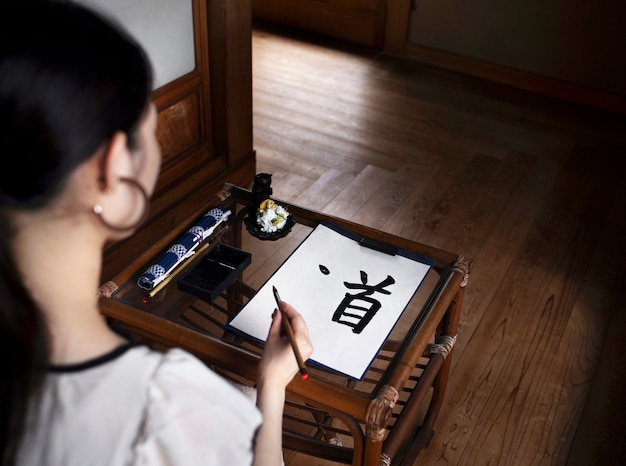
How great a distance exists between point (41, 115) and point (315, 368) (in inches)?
26.9

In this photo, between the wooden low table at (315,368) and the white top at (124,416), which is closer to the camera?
the white top at (124,416)

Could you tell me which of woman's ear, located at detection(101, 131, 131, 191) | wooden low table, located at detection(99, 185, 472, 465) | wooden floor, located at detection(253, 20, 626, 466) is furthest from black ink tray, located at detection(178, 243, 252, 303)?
woman's ear, located at detection(101, 131, 131, 191)

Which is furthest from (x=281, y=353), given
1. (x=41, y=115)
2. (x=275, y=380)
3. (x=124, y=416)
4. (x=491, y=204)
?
(x=491, y=204)

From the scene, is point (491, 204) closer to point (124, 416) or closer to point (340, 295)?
point (340, 295)

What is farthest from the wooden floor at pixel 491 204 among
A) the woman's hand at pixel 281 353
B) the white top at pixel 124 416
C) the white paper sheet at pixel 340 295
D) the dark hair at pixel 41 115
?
the dark hair at pixel 41 115

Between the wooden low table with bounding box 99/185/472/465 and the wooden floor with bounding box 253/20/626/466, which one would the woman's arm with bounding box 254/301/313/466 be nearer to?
the wooden low table with bounding box 99/185/472/465

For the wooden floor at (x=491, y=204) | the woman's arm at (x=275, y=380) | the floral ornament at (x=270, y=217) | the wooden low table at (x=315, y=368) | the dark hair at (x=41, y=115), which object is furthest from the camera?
the wooden floor at (x=491, y=204)

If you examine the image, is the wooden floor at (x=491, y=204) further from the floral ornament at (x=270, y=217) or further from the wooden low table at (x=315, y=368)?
the floral ornament at (x=270, y=217)

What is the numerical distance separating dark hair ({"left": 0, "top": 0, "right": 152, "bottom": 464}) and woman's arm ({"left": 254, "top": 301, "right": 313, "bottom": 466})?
36 cm

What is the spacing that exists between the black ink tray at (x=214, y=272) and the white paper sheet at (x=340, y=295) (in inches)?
2.9

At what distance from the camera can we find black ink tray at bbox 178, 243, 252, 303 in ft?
3.98

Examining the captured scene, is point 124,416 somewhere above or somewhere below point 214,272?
above

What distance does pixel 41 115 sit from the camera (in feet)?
1.70

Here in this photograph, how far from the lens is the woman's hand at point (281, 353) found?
3.07 ft
